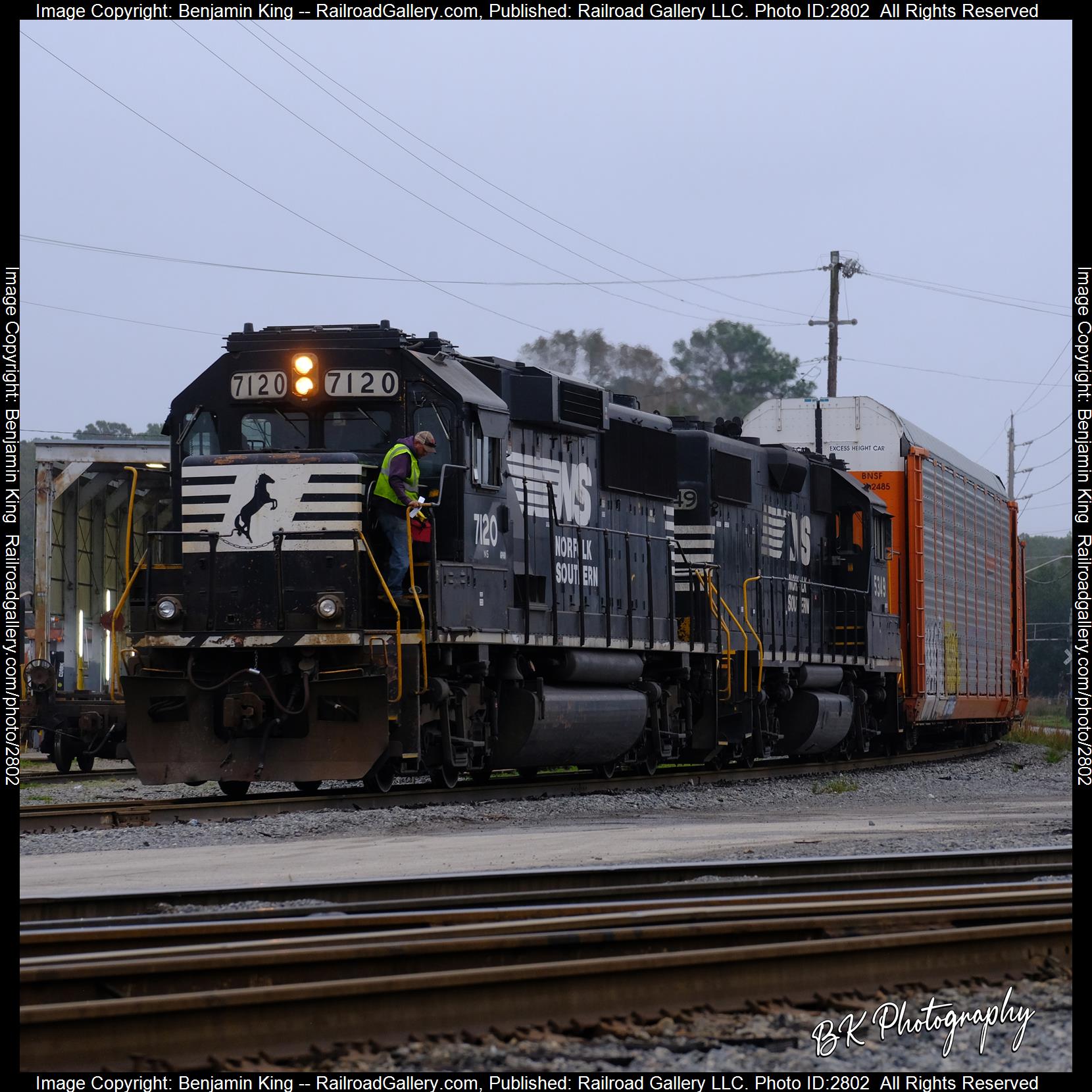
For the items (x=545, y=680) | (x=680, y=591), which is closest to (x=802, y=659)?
(x=680, y=591)

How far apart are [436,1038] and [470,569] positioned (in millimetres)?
7943

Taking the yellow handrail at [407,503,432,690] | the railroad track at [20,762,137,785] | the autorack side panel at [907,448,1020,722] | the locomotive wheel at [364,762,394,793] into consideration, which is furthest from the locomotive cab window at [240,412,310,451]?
the autorack side panel at [907,448,1020,722]

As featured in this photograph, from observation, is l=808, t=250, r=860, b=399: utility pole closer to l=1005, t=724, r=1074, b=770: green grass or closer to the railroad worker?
l=1005, t=724, r=1074, b=770: green grass

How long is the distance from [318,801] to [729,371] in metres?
94.5

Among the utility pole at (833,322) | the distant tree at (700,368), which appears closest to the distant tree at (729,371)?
the distant tree at (700,368)

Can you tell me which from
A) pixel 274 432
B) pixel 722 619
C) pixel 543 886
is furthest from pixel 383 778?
pixel 722 619

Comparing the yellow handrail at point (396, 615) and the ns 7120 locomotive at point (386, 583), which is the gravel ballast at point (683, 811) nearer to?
the ns 7120 locomotive at point (386, 583)

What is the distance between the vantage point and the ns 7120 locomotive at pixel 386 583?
11.7 metres

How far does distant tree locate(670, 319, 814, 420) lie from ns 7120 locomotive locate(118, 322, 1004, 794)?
83616 mm

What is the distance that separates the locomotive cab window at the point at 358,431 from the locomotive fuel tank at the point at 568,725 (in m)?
2.61

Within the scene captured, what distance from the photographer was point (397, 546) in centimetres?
1166

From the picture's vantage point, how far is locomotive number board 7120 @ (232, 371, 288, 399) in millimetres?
12078

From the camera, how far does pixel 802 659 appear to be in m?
19.2
